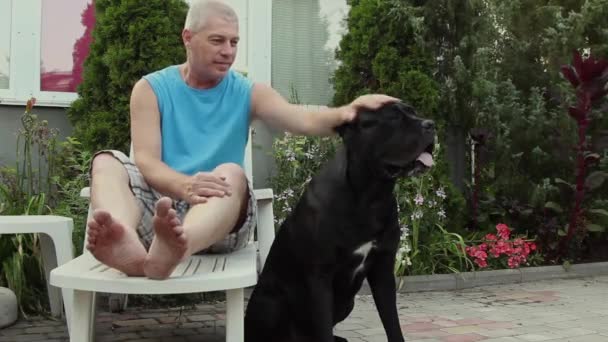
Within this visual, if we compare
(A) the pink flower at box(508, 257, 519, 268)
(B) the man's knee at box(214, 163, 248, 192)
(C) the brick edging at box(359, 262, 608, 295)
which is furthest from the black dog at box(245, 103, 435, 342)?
(A) the pink flower at box(508, 257, 519, 268)

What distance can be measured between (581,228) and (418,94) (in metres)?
1.86

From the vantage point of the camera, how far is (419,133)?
2.09 meters

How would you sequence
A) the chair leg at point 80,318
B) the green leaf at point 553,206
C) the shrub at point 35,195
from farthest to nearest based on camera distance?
the green leaf at point 553,206 → the shrub at point 35,195 → the chair leg at point 80,318

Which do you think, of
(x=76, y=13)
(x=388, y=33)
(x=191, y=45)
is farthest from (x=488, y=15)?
(x=191, y=45)

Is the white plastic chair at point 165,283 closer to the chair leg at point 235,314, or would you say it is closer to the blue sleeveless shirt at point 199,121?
the chair leg at point 235,314

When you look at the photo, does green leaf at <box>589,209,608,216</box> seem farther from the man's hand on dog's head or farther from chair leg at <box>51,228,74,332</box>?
chair leg at <box>51,228,74,332</box>

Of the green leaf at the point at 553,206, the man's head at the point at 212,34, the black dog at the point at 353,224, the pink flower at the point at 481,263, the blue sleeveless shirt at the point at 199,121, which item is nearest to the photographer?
the black dog at the point at 353,224

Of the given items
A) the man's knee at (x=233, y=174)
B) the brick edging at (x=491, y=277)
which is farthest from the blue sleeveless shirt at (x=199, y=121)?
the brick edging at (x=491, y=277)

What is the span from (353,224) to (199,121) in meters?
0.79

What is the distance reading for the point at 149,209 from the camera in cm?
235

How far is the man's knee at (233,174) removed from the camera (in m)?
2.22

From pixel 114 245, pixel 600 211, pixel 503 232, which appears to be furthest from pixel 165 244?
pixel 600 211

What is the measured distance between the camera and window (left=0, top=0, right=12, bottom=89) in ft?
16.3

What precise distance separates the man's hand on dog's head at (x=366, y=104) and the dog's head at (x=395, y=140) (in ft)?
0.05
